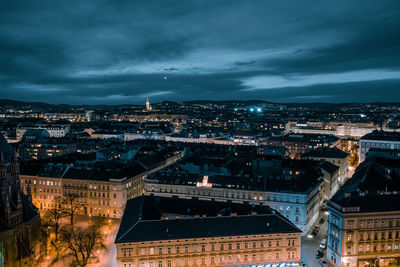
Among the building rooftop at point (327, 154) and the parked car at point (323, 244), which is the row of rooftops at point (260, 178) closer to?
the parked car at point (323, 244)

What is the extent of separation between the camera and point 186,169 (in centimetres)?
10806

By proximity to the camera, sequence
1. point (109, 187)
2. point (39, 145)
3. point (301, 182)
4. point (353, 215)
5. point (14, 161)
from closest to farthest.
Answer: point (353, 215) → point (14, 161) → point (301, 182) → point (109, 187) → point (39, 145)

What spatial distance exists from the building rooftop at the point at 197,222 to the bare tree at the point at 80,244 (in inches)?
274

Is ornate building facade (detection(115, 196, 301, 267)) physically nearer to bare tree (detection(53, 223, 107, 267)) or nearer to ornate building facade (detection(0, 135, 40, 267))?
bare tree (detection(53, 223, 107, 267))

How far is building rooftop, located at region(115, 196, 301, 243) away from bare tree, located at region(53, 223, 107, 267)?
697 cm

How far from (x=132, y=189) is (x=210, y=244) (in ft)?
155

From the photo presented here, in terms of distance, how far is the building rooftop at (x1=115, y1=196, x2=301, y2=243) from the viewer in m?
61.7

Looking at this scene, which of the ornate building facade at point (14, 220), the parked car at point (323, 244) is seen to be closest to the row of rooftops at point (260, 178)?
the parked car at point (323, 244)

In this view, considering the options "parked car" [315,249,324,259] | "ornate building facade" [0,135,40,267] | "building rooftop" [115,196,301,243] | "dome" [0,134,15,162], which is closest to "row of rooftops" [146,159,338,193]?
"parked car" [315,249,324,259]

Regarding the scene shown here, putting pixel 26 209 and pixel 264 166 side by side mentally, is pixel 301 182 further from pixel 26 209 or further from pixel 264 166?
pixel 26 209

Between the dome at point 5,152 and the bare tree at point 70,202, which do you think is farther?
the bare tree at point 70,202

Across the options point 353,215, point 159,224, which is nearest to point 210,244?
point 159,224

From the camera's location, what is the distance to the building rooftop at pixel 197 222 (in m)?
61.7

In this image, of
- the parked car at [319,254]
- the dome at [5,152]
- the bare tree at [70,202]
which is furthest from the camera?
the bare tree at [70,202]
